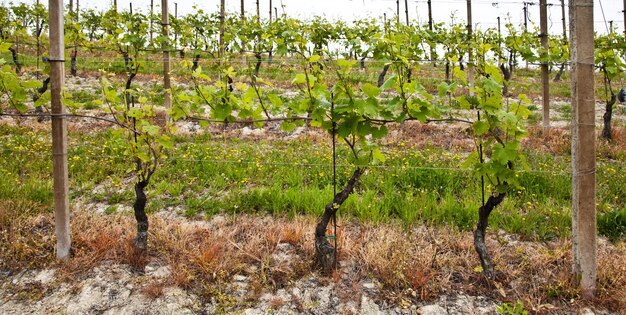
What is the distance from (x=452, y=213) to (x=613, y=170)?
8.82 feet

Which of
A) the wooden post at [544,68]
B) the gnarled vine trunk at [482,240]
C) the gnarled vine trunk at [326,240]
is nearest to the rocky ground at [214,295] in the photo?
the gnarled vine trunk at [326,240]

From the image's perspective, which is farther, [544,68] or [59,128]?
[544,68]

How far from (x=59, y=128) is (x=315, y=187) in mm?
2578

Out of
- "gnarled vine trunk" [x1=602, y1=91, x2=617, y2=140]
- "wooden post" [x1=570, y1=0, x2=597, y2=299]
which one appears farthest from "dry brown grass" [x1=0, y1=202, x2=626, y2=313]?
"gnarled vine trunk" [x1=602, y1=91, x2=617, y2=140]

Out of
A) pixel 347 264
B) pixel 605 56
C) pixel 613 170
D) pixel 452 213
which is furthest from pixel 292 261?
pixel 605 56

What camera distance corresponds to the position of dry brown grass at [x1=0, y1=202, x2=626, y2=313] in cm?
328

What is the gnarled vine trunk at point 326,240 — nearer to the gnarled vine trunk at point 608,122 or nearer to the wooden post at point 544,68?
the wooden post at point 544,68

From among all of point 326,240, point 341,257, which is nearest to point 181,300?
point 326,240

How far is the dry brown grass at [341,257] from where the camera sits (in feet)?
10.8

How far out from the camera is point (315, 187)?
16.6 ft

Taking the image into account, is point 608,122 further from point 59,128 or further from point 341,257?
point 59,128

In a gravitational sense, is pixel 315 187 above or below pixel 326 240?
above

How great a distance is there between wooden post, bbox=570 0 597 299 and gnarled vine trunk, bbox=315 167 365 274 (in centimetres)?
154

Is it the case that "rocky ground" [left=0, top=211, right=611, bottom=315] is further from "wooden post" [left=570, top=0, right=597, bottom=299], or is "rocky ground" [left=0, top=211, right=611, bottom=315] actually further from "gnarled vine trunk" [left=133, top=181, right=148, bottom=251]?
"wooden post" [left=570, top=0, right=597, bottom=299]
